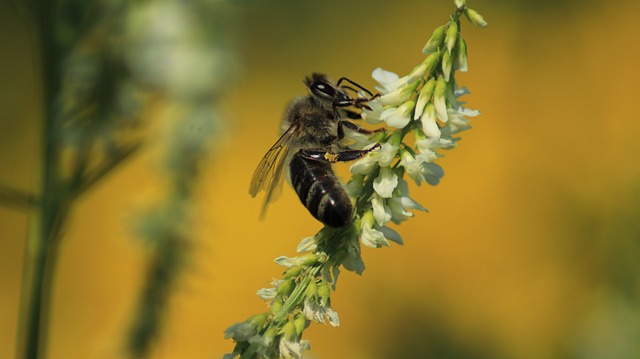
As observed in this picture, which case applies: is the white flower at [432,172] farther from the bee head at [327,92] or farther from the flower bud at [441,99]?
the bee head at [327,92]

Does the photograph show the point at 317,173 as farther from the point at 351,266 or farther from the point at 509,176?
the point at 509,176

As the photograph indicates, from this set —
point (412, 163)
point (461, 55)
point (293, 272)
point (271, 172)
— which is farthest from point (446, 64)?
point (271, 172)

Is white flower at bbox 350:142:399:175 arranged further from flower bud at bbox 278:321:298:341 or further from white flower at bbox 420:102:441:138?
flower bud at bbox 278:321:298:341

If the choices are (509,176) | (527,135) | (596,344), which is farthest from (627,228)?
(527,135)

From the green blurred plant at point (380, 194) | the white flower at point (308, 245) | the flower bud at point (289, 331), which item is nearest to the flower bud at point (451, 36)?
the green blurred plant at point (380, 194)

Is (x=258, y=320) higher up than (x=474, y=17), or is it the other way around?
(x=474, y=17)

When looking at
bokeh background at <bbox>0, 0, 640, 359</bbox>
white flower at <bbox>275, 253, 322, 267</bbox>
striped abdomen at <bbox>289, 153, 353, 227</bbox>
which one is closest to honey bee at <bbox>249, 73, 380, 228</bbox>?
striped abdomen at <bbox>289, 153, 353, 227</bbox>

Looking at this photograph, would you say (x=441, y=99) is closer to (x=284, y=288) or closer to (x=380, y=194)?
(x=380, y=194)
